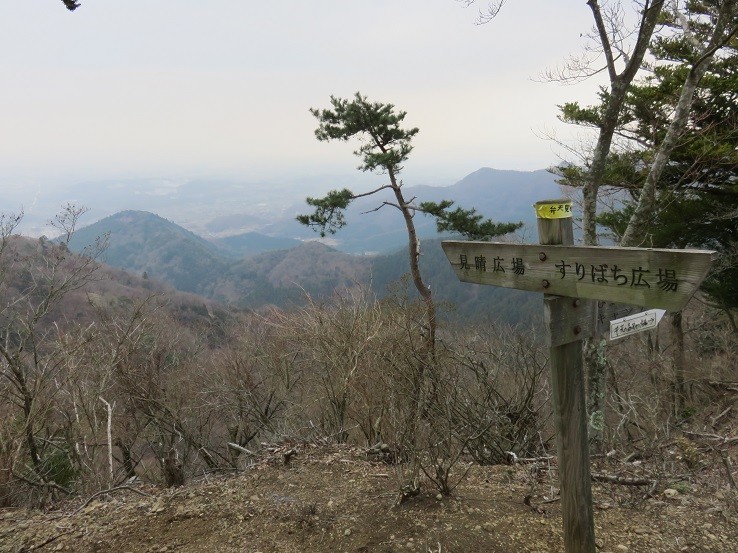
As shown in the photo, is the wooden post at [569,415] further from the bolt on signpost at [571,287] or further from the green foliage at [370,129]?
the green foliage at [370,129]

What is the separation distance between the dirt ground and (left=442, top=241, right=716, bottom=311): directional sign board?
1.71m

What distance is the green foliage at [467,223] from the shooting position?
1049cm

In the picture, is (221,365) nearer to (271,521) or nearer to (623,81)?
(271,521)

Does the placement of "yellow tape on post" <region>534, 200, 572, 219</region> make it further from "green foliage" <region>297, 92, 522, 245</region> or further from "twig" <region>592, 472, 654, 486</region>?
"green foliage" <region>297, 92, 522, 245</region>

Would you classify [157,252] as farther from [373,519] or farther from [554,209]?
[554,209]

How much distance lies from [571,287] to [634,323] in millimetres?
617

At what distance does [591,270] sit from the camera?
6.07ft

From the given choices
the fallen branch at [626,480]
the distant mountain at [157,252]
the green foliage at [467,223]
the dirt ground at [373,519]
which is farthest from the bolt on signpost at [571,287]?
the distant mountain at [157,252]

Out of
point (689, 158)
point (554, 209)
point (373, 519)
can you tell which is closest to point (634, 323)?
point (554, 209)

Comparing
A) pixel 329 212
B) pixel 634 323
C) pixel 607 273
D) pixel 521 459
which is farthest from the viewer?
pixel 329 212

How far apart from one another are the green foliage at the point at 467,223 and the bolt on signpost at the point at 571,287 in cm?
844

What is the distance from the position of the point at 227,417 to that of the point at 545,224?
14147 mm

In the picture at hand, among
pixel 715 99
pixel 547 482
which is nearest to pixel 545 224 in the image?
pixel 547 482

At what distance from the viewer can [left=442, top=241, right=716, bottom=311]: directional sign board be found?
154cm
